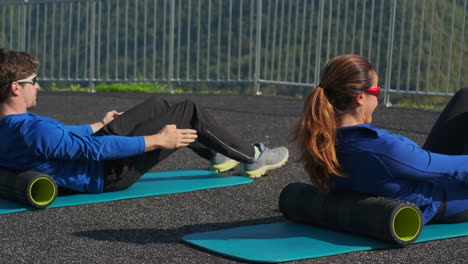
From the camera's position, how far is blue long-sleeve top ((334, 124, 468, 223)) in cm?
361

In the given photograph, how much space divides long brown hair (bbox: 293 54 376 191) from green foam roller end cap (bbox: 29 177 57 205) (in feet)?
5.74

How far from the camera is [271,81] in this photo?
12.1 meters

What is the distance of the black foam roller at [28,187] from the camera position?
462 centimetres

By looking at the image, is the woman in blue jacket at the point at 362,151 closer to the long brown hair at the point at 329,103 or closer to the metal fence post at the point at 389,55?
the long brown hair at the point at 329,103

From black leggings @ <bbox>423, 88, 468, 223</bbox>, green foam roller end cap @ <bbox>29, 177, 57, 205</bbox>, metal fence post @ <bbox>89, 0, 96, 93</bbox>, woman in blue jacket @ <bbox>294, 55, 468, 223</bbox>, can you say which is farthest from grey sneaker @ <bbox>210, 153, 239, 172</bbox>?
metal fence post @ <bbox>89, 0, 96, 93</bbox>

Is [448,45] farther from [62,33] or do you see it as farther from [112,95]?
[62,33]

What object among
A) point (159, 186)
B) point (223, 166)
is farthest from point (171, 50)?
point (159, 186)

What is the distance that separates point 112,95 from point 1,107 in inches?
313

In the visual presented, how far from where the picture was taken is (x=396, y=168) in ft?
11.9

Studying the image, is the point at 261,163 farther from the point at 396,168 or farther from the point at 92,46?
the point at 92,46

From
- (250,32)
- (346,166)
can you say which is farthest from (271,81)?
(346,166)

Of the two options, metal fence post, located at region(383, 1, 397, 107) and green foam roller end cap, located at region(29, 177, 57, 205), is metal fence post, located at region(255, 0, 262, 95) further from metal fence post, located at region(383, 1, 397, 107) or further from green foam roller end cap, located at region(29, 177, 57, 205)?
green foam roller end cap, located at region(29, 177, 57, 205)

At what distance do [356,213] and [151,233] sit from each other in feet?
3.63

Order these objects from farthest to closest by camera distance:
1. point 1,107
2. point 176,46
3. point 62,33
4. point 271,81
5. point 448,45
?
point 62,33, point 176,46, point 271,81, point 448,45, point 1,107
